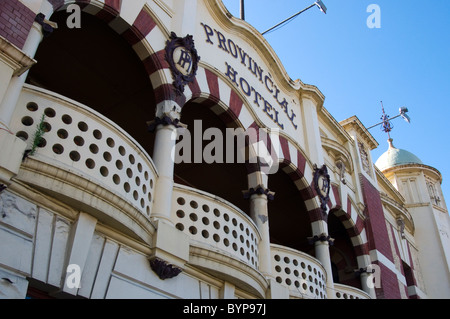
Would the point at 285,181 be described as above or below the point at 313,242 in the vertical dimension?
above

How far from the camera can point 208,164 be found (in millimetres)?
12305

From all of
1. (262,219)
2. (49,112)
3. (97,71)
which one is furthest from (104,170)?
(262,219)

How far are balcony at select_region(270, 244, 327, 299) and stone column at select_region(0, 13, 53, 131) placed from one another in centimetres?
608

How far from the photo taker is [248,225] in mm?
9320

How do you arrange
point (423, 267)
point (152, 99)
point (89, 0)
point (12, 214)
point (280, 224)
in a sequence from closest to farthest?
1. point (12, 214)
2. point (89, 0)
3. point (152, 99)
4. point (280, 224)
5. point (423, 267)

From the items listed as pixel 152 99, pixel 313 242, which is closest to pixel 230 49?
pixel 152 99

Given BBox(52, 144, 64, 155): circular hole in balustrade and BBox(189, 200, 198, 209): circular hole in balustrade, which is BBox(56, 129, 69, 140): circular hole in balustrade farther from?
BBox(189, 200, 198, 209): circular hole in balustrade

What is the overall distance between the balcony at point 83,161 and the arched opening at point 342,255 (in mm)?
8538

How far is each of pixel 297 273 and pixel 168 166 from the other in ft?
13.4

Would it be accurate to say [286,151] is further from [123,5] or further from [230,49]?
[123,5]

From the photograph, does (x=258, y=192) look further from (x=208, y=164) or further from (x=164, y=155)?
(x=164, y=155)

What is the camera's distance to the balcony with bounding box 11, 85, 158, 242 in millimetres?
6145

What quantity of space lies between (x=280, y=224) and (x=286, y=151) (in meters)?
3.17

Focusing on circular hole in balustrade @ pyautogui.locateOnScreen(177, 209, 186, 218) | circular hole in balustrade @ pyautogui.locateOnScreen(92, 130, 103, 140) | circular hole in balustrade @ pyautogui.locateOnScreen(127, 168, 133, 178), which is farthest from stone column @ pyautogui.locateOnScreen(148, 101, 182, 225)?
circular hole in balustrade @ pyautogui.locateOnScreen(92, 130, 103, 140)
